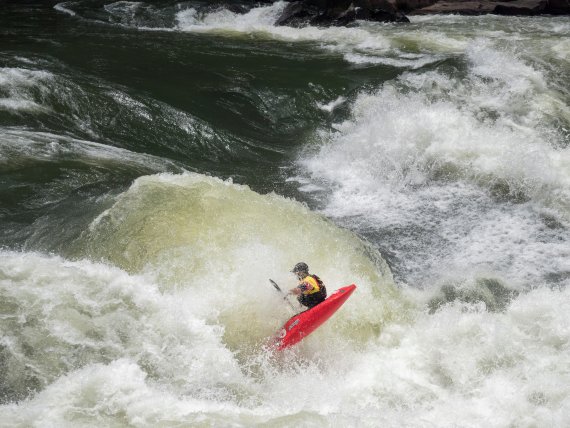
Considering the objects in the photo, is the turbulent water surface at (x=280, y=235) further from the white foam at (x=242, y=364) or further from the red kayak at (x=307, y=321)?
the red kayak at (x=307, y=321)

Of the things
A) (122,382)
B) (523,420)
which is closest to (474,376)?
(523,420)

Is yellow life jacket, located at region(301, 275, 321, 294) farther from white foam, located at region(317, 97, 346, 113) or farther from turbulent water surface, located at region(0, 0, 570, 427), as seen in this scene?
white foam, located at region(317, 97, 346, 113)

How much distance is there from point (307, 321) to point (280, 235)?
4.12ft

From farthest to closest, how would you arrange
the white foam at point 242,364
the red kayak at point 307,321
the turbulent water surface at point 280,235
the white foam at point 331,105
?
1. the white foam at point 331,105
2. the red kayak at point 307,321
3. the turbulent water surface at point 280,235
4. the white foam at point 242,364

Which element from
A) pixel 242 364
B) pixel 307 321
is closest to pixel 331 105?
pixel 307 321

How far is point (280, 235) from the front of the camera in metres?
6.18

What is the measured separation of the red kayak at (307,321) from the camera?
202 inches

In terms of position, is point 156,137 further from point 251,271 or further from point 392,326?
point 392,326

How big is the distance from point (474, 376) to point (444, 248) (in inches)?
84.6

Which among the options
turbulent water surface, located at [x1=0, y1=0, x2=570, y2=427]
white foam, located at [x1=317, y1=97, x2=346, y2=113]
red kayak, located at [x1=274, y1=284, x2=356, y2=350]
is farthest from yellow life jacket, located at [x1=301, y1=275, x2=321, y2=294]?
white foam, located at [x1=317, y1=97, x2=346, y2=113]

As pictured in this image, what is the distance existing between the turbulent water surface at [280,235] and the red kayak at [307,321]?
16cm

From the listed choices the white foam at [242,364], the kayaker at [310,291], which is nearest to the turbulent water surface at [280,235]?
the white foam at [242,364]

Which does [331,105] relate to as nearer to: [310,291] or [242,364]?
[310,291]

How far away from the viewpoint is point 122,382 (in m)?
4.23
